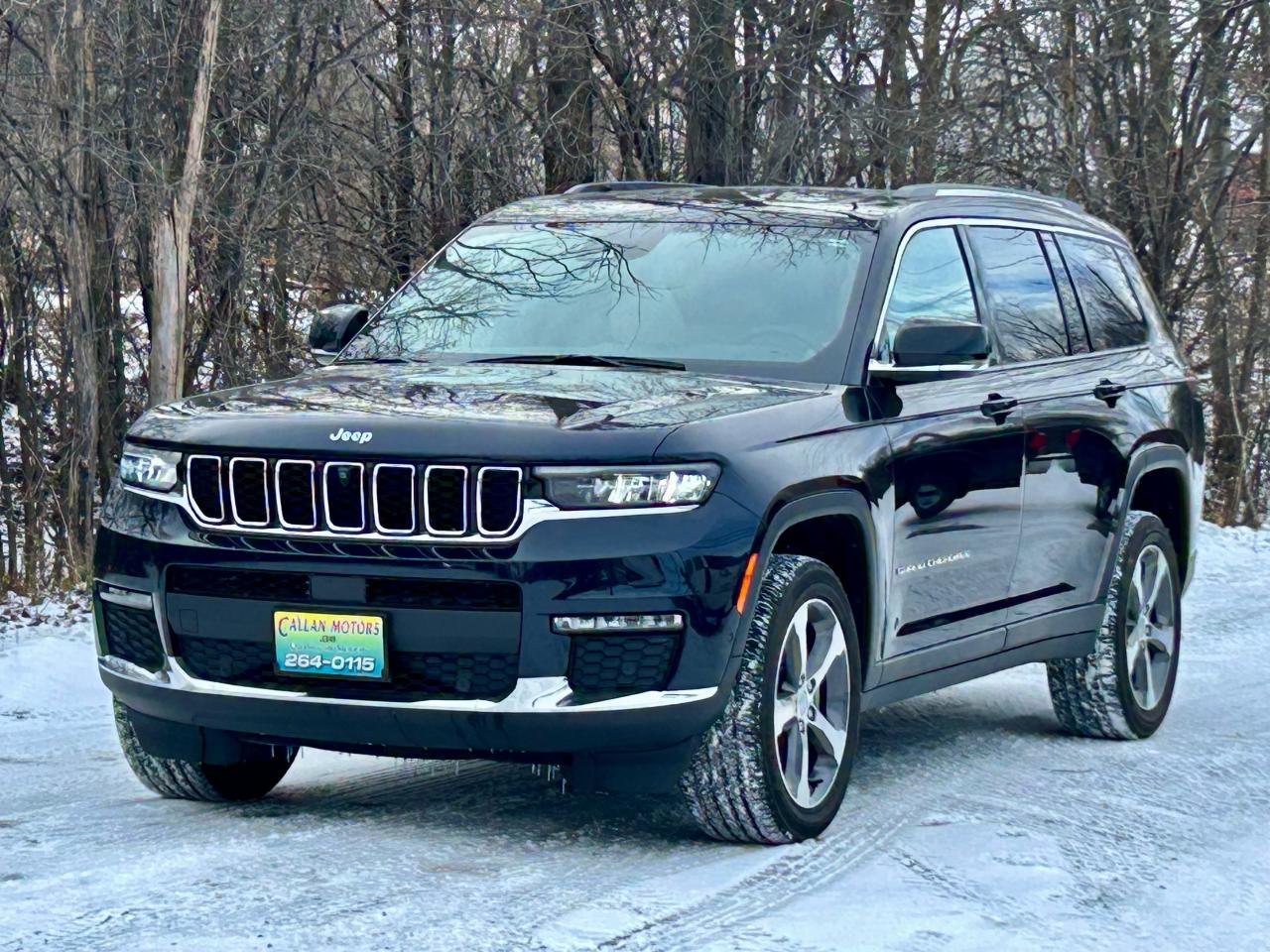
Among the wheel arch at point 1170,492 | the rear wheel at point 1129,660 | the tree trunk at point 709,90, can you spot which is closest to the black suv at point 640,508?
the rear wheel at point 1129,660

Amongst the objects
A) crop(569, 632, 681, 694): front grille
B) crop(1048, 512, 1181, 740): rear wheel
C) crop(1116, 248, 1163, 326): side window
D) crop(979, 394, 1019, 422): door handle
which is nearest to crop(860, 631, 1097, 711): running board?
crop(1048, 512, 1181, 740): rear wheel

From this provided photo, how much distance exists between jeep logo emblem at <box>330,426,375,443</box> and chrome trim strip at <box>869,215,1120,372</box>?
1.71m

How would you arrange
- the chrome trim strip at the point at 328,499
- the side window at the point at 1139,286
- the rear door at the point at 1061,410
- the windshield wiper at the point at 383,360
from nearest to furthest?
the chrome trim strip at the point at 328,499 → the windshield wiper at the point at 383,360 → the rear door at the point at 1061,410 → the side window at the point at 1139,286

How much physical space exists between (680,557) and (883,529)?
110cm

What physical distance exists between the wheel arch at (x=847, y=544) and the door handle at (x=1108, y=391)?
6.25 feet

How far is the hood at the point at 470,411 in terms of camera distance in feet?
16.1

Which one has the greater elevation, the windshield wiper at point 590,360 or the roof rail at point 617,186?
the roof rail at point 617,186

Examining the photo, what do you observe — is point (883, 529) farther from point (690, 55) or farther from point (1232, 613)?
point (690, 55)

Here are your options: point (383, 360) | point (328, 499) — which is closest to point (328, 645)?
point (328, 499)

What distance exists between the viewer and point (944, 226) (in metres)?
6.76

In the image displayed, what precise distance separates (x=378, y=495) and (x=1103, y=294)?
154 inches

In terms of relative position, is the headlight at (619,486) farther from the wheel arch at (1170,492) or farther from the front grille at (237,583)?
the wheel arch at (1170,492)

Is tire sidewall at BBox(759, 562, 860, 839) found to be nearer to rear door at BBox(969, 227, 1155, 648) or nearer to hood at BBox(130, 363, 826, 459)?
hood at BBox(130, 363, 826, 459)

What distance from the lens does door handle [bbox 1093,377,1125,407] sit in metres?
7.31
